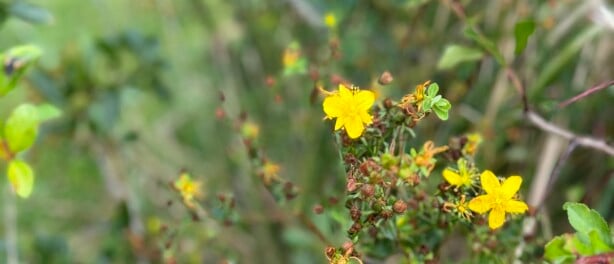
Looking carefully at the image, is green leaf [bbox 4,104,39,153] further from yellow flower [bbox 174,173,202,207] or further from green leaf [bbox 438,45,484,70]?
green leaf [bbox 438,45,484,70]

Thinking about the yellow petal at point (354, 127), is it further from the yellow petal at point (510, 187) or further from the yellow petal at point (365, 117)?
the yellow petal at point (510, 187)

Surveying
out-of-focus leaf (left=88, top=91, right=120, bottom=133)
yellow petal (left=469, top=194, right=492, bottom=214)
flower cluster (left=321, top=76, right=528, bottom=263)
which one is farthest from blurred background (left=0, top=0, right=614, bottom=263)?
yellow petal (left=469, top=194, right=492, bottom=214)

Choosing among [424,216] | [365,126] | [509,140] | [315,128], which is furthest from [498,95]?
[365,126]

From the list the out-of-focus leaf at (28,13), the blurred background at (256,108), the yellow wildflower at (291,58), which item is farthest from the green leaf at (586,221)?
the out-of-focus leaf at (28,13)

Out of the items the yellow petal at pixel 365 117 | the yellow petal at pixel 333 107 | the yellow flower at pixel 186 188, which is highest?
the yellow flower at pixel 186 188

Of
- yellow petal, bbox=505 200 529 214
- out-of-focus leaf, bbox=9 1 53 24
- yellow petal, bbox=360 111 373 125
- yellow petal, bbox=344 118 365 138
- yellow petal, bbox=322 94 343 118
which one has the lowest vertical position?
yellow petal, bbox=505 200 529 214

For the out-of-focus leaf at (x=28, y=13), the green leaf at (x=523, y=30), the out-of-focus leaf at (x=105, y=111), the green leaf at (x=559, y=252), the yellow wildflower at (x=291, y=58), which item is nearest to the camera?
the green leaf at (x=559, y=252)
